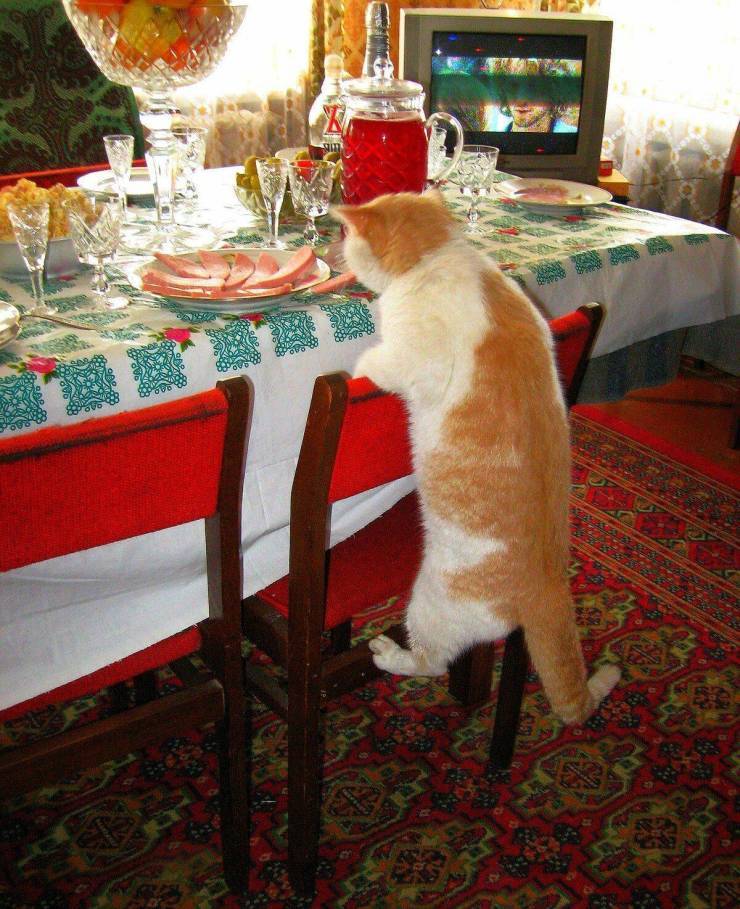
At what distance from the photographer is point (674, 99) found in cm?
342

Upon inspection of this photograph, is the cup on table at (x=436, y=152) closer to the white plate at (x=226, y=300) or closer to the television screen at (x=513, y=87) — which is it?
the white plate at (x=226, y=300)

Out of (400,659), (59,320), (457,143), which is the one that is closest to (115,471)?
(59,320)

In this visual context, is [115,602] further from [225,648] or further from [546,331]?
[546,331]

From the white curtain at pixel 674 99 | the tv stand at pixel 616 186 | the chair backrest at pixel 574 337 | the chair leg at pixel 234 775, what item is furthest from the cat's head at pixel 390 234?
the white curtain at pixel 674 99

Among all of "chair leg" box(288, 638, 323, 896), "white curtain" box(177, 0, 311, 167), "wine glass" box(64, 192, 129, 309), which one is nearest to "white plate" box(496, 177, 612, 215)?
"wine glass" box(64, 192, 129, 309)

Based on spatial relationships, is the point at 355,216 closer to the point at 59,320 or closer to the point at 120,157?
the point at 59,320

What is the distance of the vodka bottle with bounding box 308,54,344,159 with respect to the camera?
1.79 m

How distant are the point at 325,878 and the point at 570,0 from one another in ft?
11.3

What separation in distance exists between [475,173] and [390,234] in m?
0.55

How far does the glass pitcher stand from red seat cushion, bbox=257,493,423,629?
1.95ft

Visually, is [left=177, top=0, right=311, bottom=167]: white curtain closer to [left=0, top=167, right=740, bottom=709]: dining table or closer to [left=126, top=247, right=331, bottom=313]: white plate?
[left=0, top=167, right=740, bottom=709]: dining table

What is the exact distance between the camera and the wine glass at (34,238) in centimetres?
118

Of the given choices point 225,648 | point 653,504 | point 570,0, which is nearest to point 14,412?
point 225,648

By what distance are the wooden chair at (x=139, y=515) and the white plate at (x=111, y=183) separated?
2.90 ft
